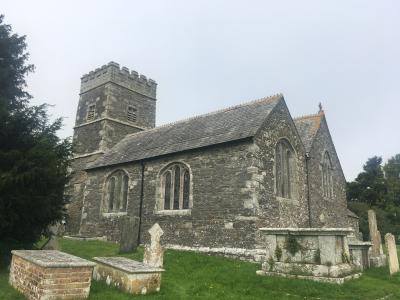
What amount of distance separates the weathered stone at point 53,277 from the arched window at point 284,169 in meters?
10.0

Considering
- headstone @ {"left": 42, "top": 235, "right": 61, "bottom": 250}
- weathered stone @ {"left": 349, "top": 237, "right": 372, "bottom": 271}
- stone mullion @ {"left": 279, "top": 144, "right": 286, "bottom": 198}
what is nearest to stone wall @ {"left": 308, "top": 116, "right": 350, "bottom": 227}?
stone mullion @ {"left": 279, "top": 144, "right": 286, "bottom": 198}

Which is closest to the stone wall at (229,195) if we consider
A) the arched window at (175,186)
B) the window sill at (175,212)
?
the window sill at (175,212)

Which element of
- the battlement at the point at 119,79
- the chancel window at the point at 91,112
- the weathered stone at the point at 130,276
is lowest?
→ the weathered stone at the point at 130,276

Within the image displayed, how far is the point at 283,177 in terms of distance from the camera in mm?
16297

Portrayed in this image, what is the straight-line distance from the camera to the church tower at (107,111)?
963 inches

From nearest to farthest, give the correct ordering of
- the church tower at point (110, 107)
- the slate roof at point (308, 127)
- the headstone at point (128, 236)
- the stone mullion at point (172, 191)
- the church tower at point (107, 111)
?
the headstone at point (128, 236) → the stone mullion at point (172, 191) → the slate roof at point (308, 127) → the church tower at point (107, 111) → the church tower at point (110, 107)

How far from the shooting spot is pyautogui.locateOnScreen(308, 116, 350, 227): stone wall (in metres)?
18.7

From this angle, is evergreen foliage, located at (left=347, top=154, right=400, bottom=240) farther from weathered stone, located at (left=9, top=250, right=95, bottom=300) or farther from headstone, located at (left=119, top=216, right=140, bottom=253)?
weathered stone, located at (left=9, top=250, right=95, bottom=300)

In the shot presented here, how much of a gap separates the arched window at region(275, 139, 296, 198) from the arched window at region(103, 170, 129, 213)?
7907mm

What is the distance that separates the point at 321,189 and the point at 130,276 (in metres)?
14.6

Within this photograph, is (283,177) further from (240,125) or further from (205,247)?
(205,247)

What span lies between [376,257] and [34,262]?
13.0 metres

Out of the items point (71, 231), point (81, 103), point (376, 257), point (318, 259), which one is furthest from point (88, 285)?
point (81, 103)

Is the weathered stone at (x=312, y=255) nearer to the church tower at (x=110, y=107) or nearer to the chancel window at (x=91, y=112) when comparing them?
the church tower at (x=110, y=107)
